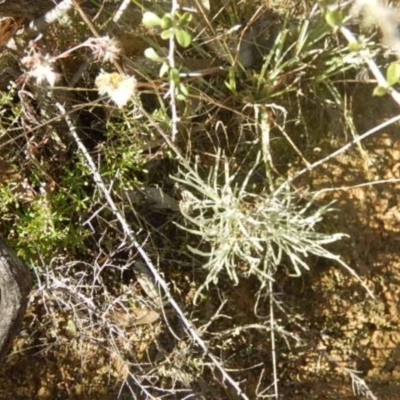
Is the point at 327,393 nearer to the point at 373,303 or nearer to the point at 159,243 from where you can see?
the point at 373,303

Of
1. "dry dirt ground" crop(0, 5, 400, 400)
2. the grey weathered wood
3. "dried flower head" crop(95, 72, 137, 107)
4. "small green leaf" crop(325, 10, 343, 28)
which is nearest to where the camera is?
"small green leaf" crop(325, 10, 343, 28)

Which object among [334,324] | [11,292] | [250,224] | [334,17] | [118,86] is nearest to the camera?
[334,17]

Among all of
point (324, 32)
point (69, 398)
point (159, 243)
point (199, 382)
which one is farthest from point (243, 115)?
point (69, 398)

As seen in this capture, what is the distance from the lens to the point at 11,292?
1.71m

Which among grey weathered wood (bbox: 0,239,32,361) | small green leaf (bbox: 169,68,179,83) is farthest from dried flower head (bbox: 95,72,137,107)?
grey weathered wood (bbox: 0,239,32,361)

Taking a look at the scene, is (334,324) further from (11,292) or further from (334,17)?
(334,17)

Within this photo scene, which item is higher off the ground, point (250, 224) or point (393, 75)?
point (393, 75)

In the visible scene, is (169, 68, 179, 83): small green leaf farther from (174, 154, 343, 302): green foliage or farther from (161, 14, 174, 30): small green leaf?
(174, 154, 343, 302): green foliage

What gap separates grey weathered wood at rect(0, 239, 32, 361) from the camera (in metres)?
1.71

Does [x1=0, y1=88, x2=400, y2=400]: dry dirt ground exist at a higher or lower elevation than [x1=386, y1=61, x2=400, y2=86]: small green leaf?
lower

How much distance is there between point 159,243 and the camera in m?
2.15

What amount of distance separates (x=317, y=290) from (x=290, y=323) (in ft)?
0.46

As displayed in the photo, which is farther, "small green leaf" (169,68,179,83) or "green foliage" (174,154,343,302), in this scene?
"green foliage" (174,154,343,302)

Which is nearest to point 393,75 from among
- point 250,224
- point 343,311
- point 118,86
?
point 118,86
